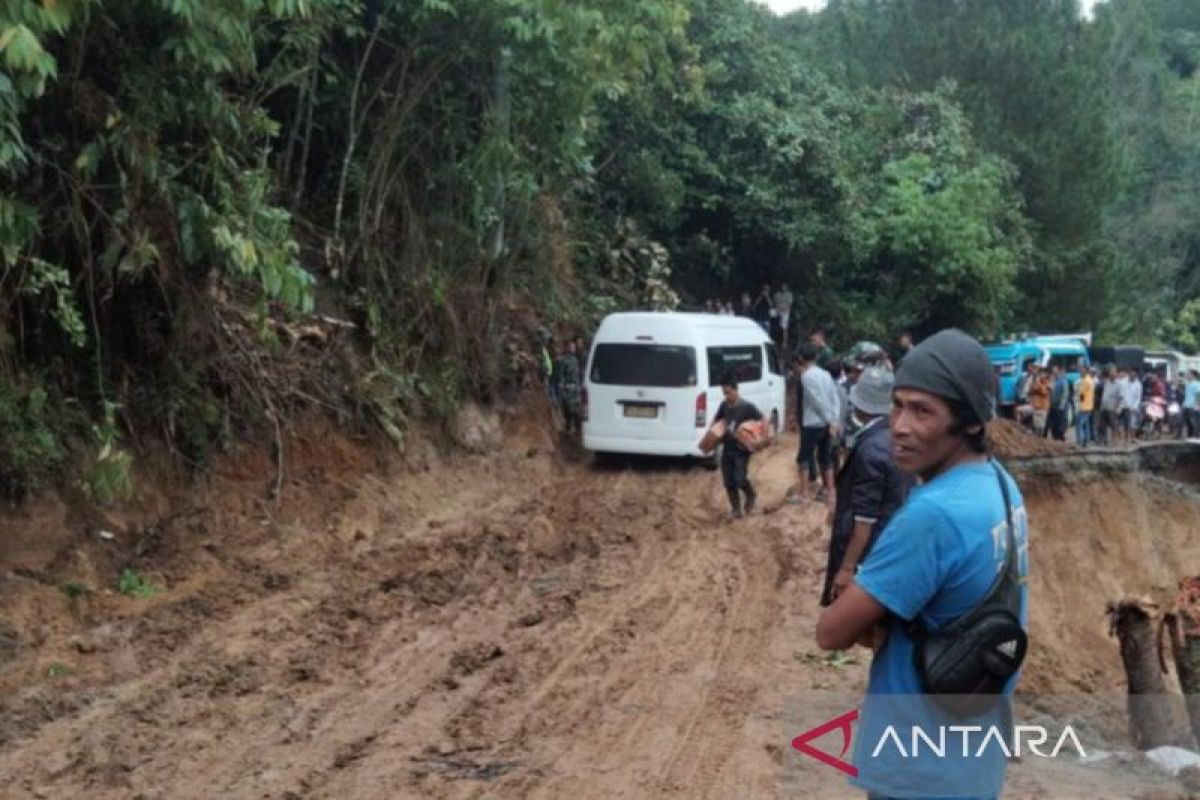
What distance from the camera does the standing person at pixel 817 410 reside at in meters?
12.9

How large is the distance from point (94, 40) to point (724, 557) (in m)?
6.35

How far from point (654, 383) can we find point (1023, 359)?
13047mm

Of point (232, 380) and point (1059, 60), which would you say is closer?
point (232, 380)

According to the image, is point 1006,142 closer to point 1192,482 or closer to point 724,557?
point 1192,482

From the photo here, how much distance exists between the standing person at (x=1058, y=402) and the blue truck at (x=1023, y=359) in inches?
47.7

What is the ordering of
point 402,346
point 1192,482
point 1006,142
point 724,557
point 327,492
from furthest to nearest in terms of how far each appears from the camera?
point 1006,142, point 402,346, point 1192,482, point 327,492, point 724,557

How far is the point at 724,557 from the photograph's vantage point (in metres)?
11.2

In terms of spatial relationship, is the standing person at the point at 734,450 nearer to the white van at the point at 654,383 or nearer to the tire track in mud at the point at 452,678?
the tire track in mud at the point at 452,678

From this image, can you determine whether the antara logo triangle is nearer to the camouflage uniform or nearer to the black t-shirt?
the black t-shirt

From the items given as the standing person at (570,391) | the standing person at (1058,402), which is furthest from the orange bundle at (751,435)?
the standing person at (1058,402)

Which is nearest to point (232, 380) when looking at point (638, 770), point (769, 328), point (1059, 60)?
point (638, 770)

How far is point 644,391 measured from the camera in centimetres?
1623

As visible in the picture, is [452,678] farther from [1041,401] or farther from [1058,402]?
[1041,401]

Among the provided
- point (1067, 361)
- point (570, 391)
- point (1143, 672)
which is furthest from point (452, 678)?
point (1067, 361)
